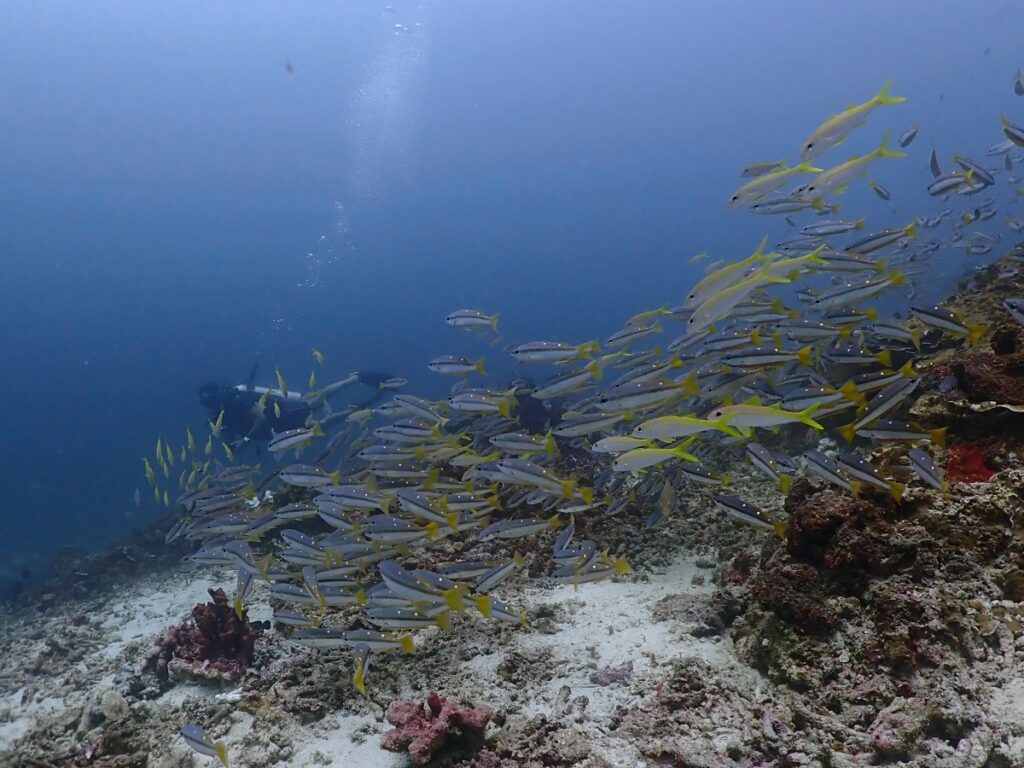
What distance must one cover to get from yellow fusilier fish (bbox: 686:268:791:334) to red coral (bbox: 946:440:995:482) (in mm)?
1951

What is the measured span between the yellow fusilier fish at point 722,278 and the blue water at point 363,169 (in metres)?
44.1

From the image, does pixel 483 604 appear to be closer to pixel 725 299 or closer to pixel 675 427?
pixel 675 427

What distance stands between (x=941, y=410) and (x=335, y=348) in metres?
113

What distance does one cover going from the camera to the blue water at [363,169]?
77.1 metres

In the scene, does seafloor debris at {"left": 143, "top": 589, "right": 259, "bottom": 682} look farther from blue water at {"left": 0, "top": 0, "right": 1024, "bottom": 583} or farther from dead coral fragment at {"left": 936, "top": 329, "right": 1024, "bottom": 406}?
blue water at {"left": 0, "top": 0, "right": 1024, "bottom": 583}

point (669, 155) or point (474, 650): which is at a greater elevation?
point (669, 155)

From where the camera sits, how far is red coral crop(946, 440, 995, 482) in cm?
414

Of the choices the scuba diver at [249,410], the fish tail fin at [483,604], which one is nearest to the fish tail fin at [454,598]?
the fish tail fin at [483,604]

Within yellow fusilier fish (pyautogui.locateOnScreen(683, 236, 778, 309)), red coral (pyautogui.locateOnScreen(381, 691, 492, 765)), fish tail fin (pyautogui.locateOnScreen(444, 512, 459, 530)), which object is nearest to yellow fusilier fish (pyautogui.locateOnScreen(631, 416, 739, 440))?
yellow fusilier fish (pyautogui.locateOnScreen(683, 236, 778, 309))

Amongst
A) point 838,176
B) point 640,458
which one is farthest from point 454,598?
point 838,176

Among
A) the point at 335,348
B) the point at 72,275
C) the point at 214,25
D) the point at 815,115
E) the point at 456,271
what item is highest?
the point at 214,25

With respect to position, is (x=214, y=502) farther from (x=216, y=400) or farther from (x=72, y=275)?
(x=72, y=275)

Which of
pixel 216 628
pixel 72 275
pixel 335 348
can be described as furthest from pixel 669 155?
pixel 72 275

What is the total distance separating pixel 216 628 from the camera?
21.5ft
